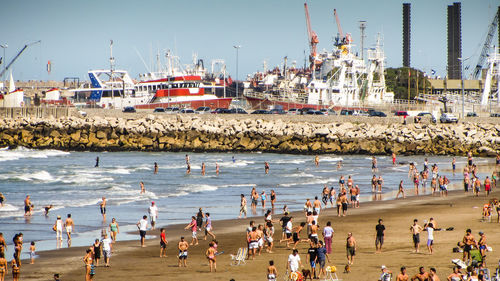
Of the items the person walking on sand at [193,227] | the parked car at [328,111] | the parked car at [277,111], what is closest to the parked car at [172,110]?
the parked car at [277,111]

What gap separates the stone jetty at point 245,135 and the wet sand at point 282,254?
119ft

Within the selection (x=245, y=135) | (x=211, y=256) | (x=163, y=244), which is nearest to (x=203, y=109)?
(x=245, y=135)

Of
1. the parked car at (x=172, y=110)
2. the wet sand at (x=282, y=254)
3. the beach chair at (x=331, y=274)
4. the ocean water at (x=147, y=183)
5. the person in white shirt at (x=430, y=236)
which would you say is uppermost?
the parked car at (x=172, y=110)

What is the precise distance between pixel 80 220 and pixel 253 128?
42781 millimetres

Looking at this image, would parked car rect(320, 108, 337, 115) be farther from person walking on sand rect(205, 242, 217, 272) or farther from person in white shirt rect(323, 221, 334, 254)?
person walking on sand rect(205, 242, 217, 272)

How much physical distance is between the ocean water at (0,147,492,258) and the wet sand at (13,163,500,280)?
2.09 m

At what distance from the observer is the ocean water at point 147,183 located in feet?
98.0

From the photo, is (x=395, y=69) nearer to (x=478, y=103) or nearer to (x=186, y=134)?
(x=478, y=103)

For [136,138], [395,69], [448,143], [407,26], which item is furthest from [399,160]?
[407,26]

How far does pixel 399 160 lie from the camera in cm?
5947

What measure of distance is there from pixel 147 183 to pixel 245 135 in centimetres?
2697

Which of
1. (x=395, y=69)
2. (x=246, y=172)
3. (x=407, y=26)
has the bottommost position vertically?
(x=246, y=172)

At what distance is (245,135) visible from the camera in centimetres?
7044

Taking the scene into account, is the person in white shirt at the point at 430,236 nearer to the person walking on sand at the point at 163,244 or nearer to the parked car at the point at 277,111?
the person walking on sand at the point at 163,244
